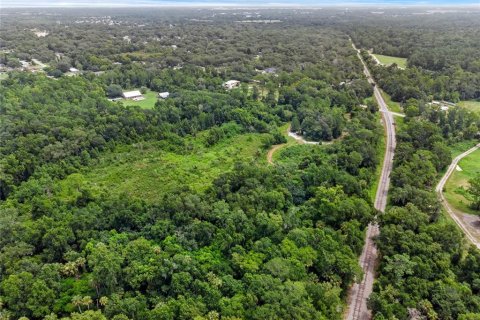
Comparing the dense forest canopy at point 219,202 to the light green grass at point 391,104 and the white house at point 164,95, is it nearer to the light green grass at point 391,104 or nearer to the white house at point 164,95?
the white house at point 164,95

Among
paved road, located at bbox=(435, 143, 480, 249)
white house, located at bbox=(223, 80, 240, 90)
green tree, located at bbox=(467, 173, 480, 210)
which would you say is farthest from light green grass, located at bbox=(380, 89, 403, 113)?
green tree, located at bbox=(467, 173, 480, 210)

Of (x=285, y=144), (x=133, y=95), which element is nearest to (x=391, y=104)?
(x=285, y=144)

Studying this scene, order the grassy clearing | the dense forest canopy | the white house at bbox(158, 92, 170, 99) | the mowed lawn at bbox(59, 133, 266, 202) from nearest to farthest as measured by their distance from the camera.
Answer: the dense forest canopy
the mowed lawn at bbox(59, 133, 266, 202)
the grassy clearing
the white house at bbox(158, 92, 170, 99)

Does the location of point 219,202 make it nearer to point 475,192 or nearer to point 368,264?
point 368,264

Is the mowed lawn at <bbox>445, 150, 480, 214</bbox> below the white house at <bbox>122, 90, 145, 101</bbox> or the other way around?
below

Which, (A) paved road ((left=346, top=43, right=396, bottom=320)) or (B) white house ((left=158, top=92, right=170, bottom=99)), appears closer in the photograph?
(A) paved road ((left=346, top=43, right=396, bottom=320))

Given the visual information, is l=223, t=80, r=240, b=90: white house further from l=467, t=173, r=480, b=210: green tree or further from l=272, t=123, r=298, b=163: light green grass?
l=467, t=173, r=480, b=210: green tree

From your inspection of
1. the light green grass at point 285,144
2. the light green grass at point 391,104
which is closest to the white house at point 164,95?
the light green grass at point 285,144
